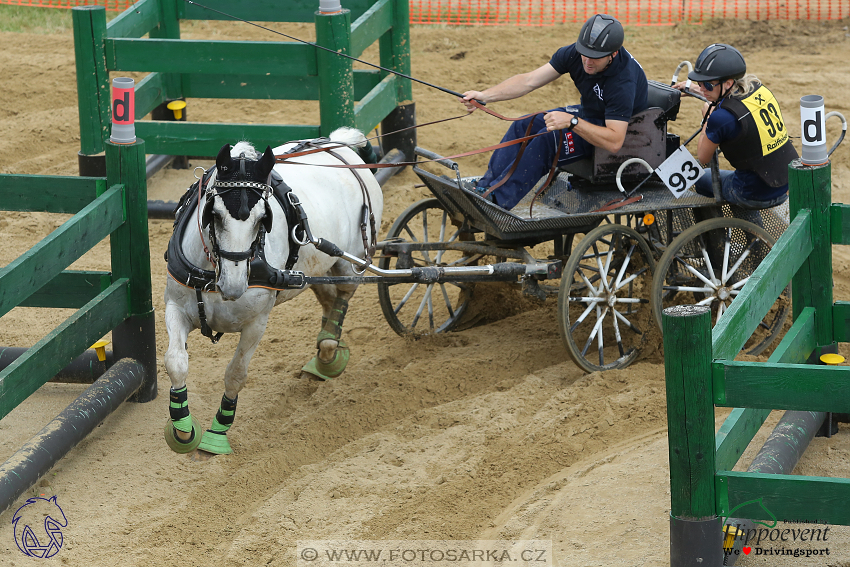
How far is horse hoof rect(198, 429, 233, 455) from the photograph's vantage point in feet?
16.9

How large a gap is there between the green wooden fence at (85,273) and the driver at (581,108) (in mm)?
1887

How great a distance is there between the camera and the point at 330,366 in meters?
5.88

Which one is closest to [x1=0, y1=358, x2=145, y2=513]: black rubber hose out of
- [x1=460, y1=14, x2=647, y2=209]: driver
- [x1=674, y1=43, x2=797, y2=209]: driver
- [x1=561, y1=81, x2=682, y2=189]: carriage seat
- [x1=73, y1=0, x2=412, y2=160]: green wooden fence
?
[x1=460, y1=14, x2=647, y2=209]: driver

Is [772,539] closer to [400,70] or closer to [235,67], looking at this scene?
[235,67]

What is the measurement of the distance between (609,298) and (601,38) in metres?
1.41

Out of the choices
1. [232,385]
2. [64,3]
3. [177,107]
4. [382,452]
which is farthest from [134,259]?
[64,3]

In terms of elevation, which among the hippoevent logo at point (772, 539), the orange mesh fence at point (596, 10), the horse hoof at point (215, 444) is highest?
the orange mesh fence at point (596, 10)

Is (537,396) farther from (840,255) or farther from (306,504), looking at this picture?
(840,255)

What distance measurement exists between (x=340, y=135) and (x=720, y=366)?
135 inches

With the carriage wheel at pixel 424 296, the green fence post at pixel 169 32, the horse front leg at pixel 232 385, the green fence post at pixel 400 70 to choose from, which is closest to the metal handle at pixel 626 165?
the carriage wheel at pixel 424 296

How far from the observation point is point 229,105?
424 inches

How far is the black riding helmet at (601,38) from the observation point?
5.40m

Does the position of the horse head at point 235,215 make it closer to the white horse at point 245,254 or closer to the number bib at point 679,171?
the white horse at point 245,254

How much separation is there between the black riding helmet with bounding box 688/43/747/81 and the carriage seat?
1.47ft
